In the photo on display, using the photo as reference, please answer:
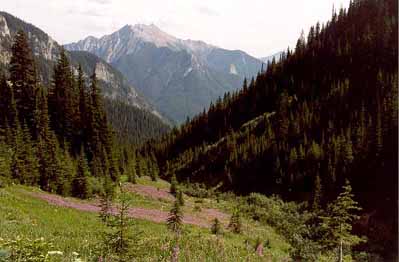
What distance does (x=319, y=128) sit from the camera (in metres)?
74.1

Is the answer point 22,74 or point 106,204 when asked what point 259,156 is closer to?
point 22,74

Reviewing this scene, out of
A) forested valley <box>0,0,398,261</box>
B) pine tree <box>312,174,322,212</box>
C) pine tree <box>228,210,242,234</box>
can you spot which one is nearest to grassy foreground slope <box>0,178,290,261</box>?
forested valley <box>0,0,398,261</box>

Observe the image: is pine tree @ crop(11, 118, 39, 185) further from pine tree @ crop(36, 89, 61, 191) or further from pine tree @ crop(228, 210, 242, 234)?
pine tree @ crop(228, 210, 242, 234)

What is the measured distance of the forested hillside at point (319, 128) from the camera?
5203 centimetres

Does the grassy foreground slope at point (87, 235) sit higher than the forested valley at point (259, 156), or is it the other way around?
the forested valley at point (259, 156)

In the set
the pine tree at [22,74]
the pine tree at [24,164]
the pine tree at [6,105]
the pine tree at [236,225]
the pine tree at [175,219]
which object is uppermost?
the pine tree at [22,74]

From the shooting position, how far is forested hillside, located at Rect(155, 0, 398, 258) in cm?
5203

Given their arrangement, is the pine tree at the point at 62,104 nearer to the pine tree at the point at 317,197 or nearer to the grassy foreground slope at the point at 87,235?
the grassy foreground slope at the point at 87,235

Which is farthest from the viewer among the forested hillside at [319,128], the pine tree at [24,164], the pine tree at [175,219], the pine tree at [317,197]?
the forested hillside at [319,128]

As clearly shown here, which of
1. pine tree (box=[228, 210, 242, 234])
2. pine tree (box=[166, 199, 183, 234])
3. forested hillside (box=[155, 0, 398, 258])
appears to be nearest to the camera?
pine tree (box=[166, 199, 183, 234])

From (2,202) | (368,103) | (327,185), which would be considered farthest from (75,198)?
(368,103)

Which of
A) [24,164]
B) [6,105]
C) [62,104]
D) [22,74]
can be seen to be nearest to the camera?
[24,164]

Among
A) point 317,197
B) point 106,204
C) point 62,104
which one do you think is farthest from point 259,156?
point 106,204

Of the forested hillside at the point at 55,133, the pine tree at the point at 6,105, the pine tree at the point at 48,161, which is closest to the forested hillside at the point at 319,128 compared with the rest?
the forested hillside at the point at 55,133
